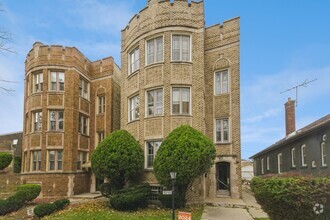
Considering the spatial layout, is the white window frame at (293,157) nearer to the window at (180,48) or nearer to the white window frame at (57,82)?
the window at (180,48)

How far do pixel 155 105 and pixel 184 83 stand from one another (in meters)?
2.18

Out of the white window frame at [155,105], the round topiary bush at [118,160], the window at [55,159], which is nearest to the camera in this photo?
the round topiary bush at [118,160]

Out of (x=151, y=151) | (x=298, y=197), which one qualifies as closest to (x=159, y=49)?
(x=151, y=151)

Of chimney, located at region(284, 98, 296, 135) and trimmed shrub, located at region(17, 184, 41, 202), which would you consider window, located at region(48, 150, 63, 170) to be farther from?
chimney, located at region(284, 98, 296, 135)

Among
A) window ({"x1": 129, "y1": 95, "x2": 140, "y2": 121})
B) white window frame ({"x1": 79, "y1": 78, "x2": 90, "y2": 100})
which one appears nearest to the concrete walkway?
window ({"x1": 129, "y1": 95, "x2": 140, "y2": 121})

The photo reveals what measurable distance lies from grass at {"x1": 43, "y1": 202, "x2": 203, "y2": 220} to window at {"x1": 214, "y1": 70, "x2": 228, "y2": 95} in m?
8.28

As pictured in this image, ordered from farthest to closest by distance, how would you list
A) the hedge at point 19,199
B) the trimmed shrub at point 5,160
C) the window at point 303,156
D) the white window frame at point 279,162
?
the trimmed shrub at point 5,160, the white window frame at point 279,162, the window at point 303,156, the hedge at point 19,199

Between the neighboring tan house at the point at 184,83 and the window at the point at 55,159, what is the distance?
260 inches

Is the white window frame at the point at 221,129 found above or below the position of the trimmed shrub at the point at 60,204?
above

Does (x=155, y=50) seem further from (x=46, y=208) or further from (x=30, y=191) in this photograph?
(x=30, y=191)

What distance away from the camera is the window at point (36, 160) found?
947 inches

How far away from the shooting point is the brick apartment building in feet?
60.1

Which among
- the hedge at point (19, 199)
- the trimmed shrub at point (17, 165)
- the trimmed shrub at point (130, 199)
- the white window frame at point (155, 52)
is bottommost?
the hedge at point (19, 199)

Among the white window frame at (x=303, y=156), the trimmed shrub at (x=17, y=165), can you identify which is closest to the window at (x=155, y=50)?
the white window frame at (x=303, y=156)
